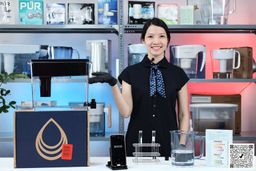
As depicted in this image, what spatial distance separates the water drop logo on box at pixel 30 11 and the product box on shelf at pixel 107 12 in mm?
454

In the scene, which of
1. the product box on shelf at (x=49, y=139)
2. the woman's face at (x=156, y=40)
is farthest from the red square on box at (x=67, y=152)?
the woman's face at (x=156, y=40)

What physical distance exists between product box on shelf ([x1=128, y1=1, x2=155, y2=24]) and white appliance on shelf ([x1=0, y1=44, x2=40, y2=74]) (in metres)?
0.77

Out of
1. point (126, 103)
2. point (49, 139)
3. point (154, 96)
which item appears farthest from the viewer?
point (154, 96)

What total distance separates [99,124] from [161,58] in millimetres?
990

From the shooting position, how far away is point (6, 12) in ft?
11.1

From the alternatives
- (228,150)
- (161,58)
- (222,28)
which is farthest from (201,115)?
(228,150)

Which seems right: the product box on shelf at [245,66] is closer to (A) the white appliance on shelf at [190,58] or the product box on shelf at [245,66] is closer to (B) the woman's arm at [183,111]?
(A) the white appliance on shelf at [190,58]

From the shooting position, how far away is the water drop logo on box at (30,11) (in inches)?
131

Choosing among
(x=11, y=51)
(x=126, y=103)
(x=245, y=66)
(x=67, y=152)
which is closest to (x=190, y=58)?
(x=245, y=66)

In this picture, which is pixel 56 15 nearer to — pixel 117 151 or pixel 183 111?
pixel 183 111

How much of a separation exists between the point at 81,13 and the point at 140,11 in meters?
0.46

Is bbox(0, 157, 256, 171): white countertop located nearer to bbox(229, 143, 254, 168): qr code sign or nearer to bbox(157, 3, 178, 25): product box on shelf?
bbox(229, 143, 254, 168): qr code sign

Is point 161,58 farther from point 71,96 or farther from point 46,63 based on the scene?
point 71,96

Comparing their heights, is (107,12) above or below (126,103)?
above
